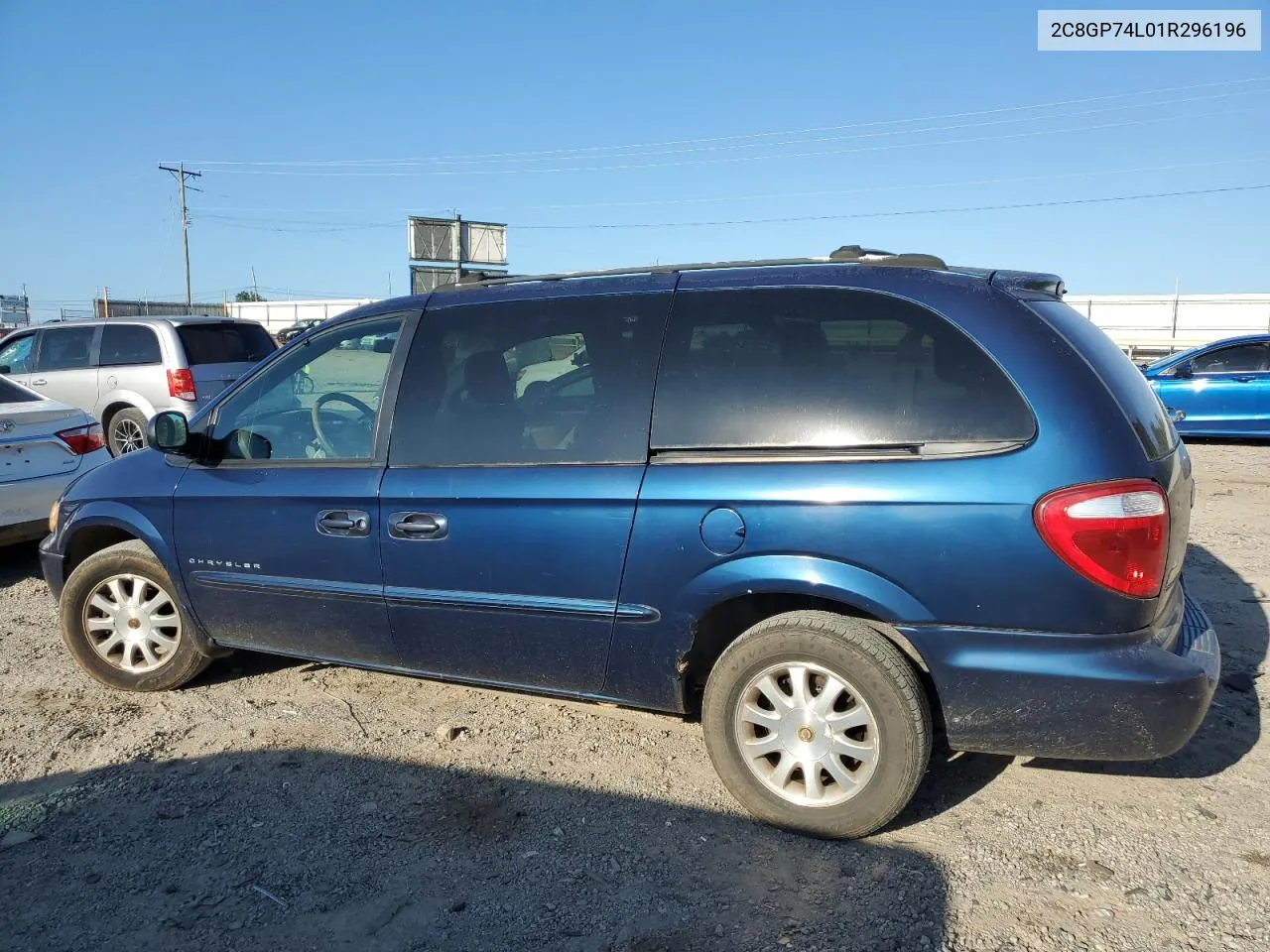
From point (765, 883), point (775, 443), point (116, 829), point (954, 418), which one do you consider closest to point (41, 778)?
point (116, 829)

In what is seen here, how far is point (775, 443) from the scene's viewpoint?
309cm

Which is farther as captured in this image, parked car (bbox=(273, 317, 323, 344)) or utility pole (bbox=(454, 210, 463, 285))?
utility pole (bbox=(454, 210, 463, 285))

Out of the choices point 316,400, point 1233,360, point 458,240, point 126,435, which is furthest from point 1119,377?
point 458,240

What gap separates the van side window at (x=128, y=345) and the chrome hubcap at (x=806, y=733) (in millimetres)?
9258

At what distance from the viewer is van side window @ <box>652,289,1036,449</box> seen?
2.90 m

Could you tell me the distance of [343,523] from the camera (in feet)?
12.4

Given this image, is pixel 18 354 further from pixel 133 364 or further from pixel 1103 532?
pixel 1103 532

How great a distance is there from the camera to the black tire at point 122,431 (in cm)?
1052

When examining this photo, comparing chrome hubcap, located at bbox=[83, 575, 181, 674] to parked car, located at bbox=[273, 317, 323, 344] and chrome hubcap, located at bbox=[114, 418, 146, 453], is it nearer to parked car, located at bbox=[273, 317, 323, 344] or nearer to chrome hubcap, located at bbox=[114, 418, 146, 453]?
parked car, located at bbox=[273, 317, 323, 344]

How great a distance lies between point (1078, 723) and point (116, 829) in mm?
3183

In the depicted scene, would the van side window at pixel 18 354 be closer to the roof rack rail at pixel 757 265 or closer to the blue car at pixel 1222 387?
the roof rack rail at pixel 757 265

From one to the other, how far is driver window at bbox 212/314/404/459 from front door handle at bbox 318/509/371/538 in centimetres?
26

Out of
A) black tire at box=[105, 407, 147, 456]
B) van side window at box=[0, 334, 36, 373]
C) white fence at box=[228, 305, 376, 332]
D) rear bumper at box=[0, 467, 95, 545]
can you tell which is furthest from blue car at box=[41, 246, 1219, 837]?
white fence at box=[228, 305, 376, 332]

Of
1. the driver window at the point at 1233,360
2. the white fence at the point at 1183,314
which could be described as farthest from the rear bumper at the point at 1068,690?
the white fence at the point at 1183,314
